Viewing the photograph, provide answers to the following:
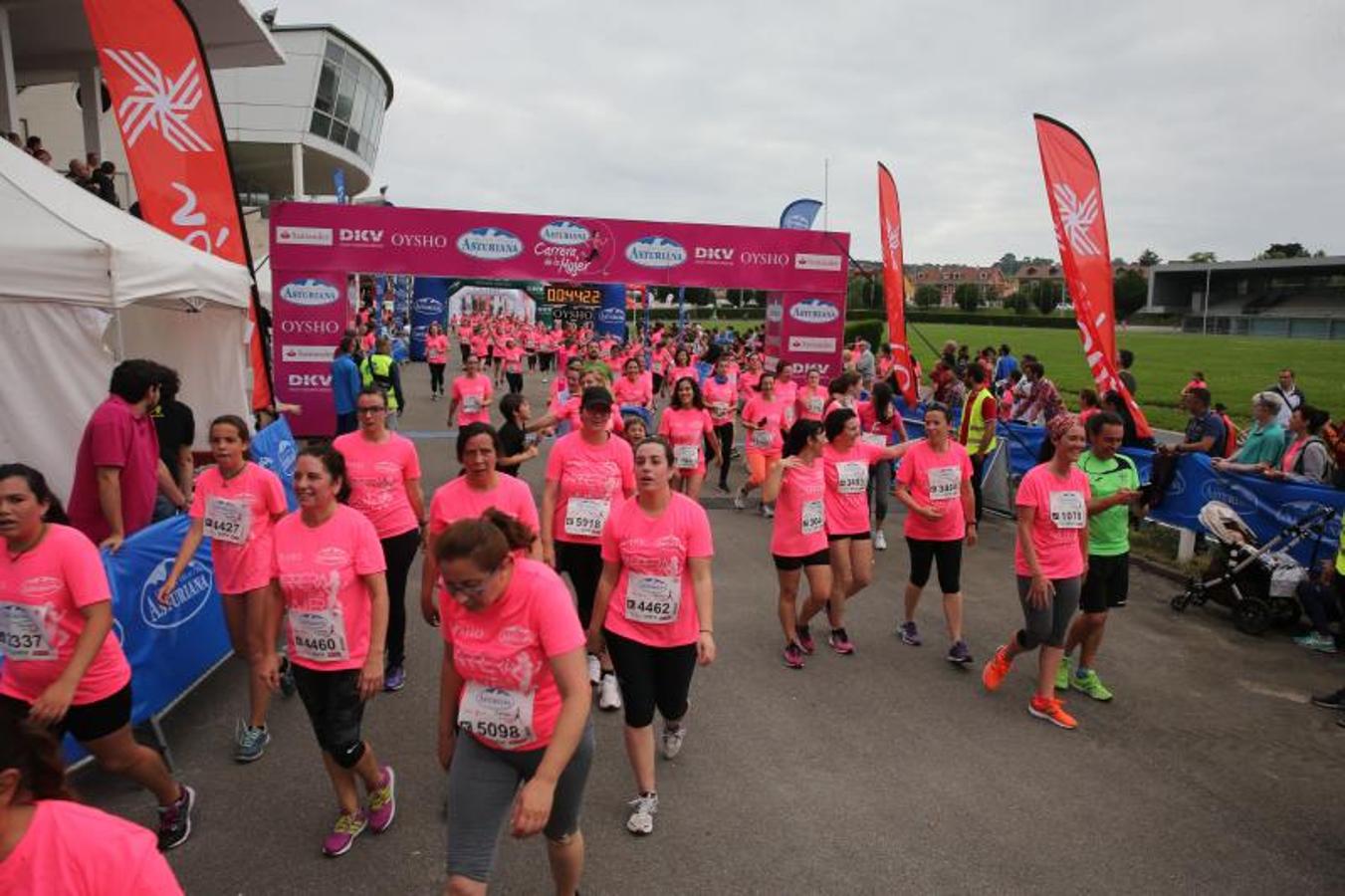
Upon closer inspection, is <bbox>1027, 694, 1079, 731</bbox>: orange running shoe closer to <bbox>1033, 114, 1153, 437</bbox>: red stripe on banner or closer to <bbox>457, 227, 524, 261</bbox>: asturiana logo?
<bbox>1033, 114, 1153, 437</bbox>: red stripe on banner

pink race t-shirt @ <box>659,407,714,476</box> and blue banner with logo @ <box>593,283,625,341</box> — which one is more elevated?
blue banner with logo @ <box>593,283,625,341</box>

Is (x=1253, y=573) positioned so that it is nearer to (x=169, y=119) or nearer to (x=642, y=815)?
(x=642, y=815)

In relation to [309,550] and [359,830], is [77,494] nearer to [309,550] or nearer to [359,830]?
[309,550]

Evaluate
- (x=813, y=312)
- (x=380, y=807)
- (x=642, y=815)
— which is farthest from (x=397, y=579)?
(x=813, y=312)

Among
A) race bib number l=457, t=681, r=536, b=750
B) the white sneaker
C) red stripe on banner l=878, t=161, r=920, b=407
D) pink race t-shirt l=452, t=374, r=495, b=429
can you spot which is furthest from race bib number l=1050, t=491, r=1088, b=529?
red stripe on banner l=878, t=161, r=920, b=407

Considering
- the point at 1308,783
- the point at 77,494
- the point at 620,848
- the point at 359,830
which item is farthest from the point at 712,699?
the point at 77,494

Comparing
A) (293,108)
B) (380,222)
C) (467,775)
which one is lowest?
(467,775)

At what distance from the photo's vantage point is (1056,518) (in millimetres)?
5098

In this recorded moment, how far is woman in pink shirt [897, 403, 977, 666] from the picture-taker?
19.8 ft

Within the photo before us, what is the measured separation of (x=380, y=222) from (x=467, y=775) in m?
11.7

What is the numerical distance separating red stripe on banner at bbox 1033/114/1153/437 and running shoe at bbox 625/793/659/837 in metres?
7.54

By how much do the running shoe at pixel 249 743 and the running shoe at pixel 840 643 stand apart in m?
3.88

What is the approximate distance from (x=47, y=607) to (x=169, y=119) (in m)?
7.65

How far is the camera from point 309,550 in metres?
3.50
